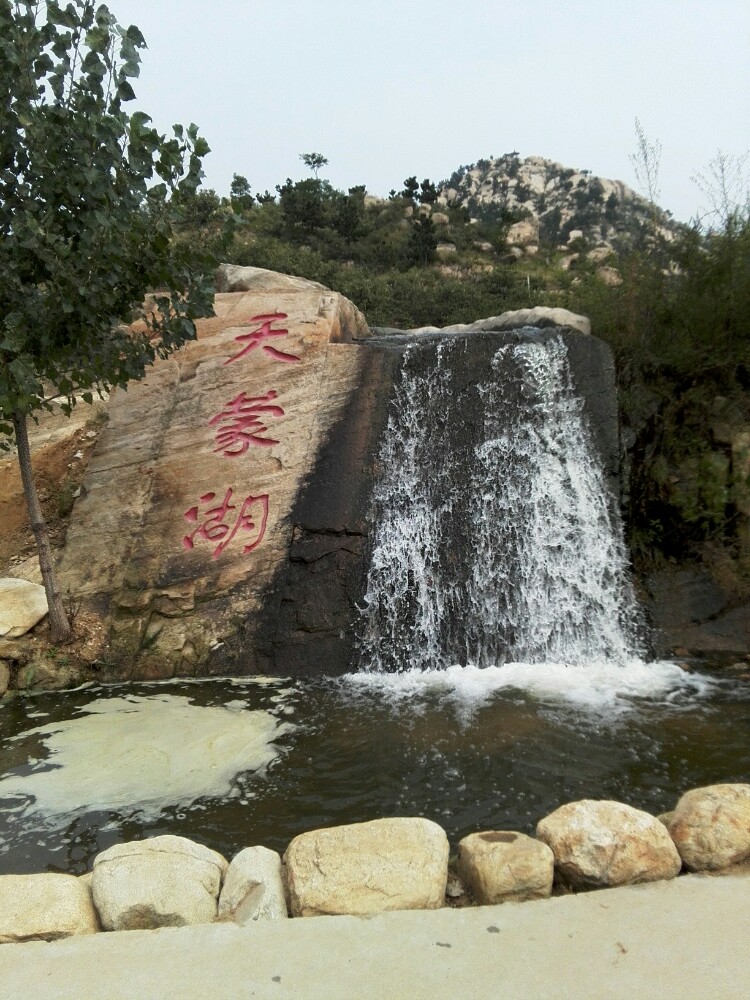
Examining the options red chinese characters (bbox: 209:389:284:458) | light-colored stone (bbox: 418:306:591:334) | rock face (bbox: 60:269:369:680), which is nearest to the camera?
rock face (bbox: 60:269:369:680)

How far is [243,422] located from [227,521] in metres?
0.89

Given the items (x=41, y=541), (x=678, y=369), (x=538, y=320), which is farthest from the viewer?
(x=538, y=320)

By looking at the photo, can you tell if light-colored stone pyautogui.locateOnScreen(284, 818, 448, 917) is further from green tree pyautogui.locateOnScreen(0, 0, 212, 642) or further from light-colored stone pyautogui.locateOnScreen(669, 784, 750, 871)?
green tree pyautogui.locateOnScreen(0, 0, 212, 642)

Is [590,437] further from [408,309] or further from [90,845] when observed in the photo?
[408,309]

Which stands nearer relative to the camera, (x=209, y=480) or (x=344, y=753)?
(x=344, y=753)

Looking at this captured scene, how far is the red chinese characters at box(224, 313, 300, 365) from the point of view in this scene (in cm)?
655

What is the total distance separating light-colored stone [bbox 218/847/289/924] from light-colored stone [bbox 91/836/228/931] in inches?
1.9

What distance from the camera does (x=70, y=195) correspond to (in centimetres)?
473

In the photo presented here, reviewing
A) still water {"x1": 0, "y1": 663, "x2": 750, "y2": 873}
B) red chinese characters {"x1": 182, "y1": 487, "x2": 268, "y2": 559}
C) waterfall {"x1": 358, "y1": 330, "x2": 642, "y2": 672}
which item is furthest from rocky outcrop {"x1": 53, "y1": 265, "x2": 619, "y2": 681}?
still water {"x1": 0, "y1": 663, "x2": 750, "y2": 873}

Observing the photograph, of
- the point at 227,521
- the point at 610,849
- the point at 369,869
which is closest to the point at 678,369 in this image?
the point at 227,521

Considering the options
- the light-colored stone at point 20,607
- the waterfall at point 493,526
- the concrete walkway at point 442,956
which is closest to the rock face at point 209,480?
the light-colored stone at point 20,607

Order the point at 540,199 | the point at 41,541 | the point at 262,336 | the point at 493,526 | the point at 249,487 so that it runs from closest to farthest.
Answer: the point at 41,541 → the point at 493,526 → the point at 249,487 → the point at 262,336 → the point at 540,199

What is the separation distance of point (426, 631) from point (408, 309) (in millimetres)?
13364

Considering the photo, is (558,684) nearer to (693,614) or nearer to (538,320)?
(693,614)
